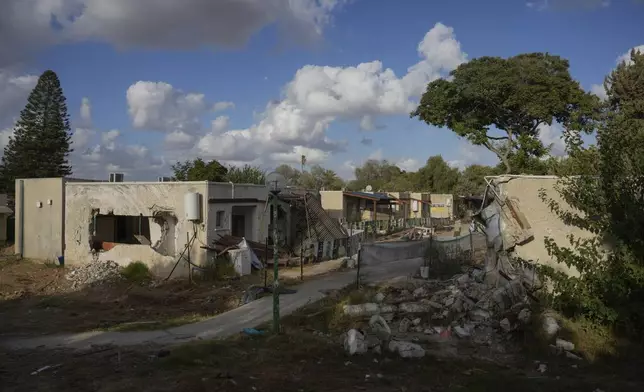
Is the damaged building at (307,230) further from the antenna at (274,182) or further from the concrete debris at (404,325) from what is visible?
the concrete debris at (404,325)

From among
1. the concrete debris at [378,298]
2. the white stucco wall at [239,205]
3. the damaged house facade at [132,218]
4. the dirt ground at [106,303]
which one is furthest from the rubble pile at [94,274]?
the concrete debris at [378,298]

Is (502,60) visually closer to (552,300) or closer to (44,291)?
(552,300)

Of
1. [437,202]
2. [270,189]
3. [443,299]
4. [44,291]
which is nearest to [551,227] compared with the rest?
[443,299]

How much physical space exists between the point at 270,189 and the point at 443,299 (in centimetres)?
478

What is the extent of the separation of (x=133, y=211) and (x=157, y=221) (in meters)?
1.18

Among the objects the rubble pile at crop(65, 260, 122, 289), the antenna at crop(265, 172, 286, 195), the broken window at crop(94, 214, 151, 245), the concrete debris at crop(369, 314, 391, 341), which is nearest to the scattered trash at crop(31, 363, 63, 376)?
the antenna at crop(265, 172, 286, 195)

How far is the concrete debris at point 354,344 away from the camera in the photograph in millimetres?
8445

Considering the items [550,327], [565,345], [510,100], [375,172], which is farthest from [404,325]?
[375,172]

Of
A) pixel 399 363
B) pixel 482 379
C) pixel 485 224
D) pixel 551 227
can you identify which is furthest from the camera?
pixel 485 224

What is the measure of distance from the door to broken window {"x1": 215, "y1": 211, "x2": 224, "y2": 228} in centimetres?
225

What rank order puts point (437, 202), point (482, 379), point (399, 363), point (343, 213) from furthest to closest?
point (437, 202) → point (343, 213) → point (399, 363) → point (482, 379)

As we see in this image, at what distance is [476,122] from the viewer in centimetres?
3030

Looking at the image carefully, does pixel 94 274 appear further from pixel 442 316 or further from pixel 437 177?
pixel 437 177

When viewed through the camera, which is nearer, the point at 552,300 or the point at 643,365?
the point at 643,365
